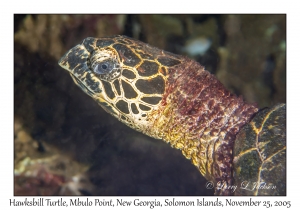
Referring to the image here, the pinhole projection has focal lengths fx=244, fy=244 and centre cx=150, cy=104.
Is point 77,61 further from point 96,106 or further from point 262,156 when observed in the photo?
point 262,156

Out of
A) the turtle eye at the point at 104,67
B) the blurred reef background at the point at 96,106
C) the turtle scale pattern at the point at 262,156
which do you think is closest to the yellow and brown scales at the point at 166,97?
the turtle eye at the point at 104,67

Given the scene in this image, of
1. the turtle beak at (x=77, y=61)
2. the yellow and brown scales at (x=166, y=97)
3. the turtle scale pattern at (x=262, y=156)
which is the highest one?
the turtle beak at (x=77, y=61)

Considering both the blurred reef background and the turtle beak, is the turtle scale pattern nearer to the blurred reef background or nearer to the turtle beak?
the blurred reef background

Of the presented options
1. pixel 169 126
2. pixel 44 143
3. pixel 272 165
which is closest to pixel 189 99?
pixel 169 126

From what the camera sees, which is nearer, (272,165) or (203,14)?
(272,165)

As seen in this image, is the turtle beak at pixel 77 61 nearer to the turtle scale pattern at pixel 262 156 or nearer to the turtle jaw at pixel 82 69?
the turtle jaw at pixel 82 69

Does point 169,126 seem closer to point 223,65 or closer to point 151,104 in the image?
point 151,104

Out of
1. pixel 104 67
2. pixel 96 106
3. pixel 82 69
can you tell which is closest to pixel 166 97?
pixel 104 67
